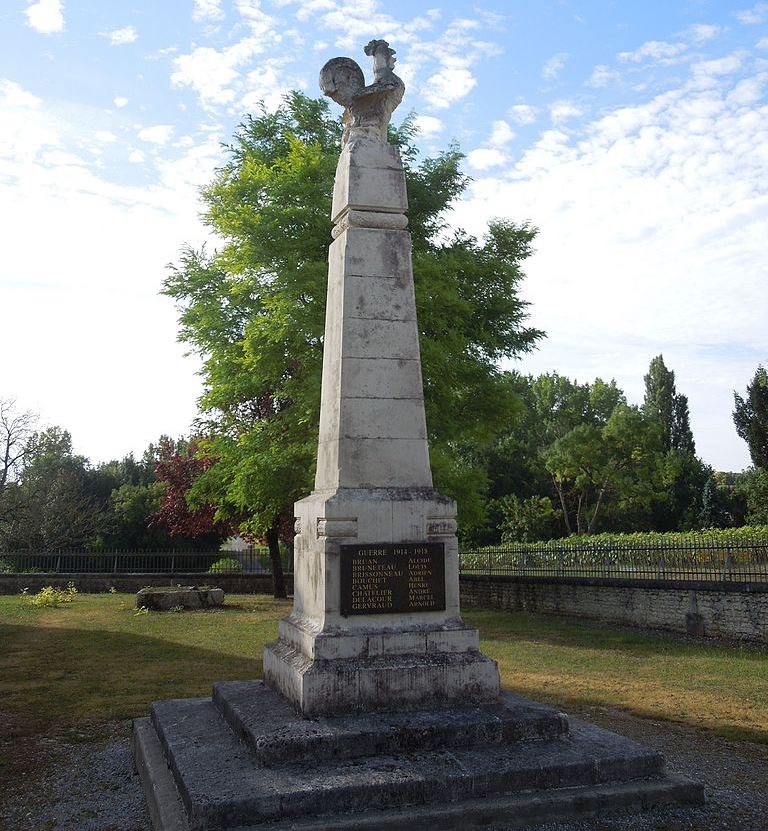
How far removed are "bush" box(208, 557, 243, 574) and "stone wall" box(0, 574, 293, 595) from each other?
965mm

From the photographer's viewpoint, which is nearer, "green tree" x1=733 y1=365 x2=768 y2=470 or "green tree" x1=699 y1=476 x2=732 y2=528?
"green tree" x1=733 y1=365 x2=768 y2=470

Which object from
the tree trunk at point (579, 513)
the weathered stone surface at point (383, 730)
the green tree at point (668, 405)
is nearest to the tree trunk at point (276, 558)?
the weathered stone surface at point (383, 730)

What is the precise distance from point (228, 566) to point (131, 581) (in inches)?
146

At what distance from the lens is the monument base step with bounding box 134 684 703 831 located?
434 centimetres

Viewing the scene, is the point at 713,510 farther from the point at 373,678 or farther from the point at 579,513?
the point at 373,678

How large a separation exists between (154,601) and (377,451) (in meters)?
15.3

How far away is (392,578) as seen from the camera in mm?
5906

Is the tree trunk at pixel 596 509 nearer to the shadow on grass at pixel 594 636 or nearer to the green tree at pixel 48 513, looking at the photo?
the shadow on grass at pixel 594 636

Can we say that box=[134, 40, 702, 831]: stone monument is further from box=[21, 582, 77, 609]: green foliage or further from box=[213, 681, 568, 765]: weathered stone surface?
box=[21, 582, 77, 609]: green foliage

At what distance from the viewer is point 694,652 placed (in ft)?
40.3

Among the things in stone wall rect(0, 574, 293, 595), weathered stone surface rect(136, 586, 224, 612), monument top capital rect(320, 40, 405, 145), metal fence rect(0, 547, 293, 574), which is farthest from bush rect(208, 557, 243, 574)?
monument top capital rect(320, 40, 405, 145)

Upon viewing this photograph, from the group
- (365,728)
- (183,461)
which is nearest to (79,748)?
(365,728)

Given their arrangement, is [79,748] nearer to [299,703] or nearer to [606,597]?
[299,703]

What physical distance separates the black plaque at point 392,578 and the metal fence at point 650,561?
9.88 metres
